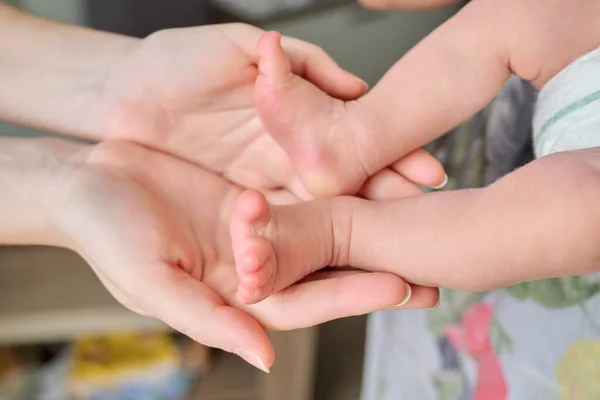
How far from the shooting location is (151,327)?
0.91 metres

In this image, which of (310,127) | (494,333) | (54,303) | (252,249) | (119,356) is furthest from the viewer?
(119,356)

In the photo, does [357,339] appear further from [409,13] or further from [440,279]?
[440,279]

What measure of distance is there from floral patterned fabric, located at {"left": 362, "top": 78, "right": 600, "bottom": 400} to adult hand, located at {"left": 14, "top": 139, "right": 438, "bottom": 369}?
0.17 meters

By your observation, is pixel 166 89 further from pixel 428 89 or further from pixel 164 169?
pixel 428 89

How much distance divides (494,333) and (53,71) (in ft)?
1.73

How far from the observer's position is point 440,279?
0.48 metres

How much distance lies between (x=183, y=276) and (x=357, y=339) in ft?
2.57

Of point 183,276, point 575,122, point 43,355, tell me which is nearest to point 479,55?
point 575,122

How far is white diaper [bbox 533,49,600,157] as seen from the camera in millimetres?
497

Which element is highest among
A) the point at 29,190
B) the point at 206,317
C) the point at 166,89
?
the point at 166,89

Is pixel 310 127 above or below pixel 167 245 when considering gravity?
above

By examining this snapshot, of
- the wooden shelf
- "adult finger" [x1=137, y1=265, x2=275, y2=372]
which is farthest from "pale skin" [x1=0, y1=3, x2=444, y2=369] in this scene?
the wooden shelf

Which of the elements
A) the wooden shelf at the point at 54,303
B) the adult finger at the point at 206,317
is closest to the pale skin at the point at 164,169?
the adult finger at the point at 206,317

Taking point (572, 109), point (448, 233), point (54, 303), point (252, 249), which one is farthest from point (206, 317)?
point (54, 303)
